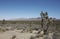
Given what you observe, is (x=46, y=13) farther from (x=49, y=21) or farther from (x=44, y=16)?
(x=49, y=21)

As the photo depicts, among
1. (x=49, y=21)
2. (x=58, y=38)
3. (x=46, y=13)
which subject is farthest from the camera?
(x=46, y=13)

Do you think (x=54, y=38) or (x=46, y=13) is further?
(x=46, y=13)

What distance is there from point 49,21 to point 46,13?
3561mm

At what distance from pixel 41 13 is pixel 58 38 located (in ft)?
54.9

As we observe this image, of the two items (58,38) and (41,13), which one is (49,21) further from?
(58,38)

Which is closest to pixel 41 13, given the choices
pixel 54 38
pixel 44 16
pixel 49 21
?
pixel 44 16

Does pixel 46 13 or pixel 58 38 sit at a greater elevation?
pixel 46 13

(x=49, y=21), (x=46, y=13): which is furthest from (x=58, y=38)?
(x=46, y=13)

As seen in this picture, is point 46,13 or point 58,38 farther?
point 46,13

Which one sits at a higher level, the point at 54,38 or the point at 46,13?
the point at 46,13

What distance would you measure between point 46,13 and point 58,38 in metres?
15.2

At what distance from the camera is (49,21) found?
81.4 ft

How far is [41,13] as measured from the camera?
29484 millimetres

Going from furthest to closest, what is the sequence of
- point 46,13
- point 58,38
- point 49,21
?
point 46,13 → point 49,21 → point 58,38
